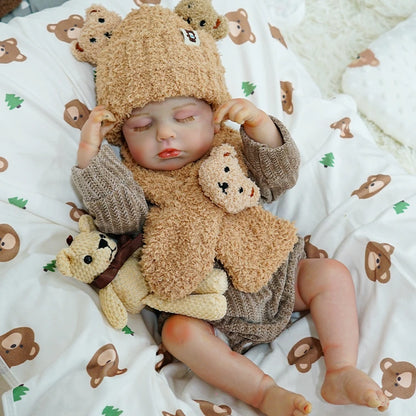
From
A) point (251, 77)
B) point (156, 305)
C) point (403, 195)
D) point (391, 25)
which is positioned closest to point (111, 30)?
point (251, 77)

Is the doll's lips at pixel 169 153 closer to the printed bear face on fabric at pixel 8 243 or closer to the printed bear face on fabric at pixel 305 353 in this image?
the printed bear face on fabric at pixel 8 243

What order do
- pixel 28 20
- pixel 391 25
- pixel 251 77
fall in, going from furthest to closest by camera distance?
pixel 391 25 → pixel 251 77 → pixel 28 20

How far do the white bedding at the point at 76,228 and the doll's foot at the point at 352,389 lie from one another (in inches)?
1.2

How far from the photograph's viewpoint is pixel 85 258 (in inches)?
35.7

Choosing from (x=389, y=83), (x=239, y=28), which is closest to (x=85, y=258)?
(x=239, y=28)

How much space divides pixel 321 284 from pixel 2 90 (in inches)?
29.5

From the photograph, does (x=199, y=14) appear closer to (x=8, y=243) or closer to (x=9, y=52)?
(x=9, y=52)

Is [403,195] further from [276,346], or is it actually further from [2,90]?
[2,90]

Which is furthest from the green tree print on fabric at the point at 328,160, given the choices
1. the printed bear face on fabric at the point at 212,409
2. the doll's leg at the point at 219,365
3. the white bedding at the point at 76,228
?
the printed bear face on fabric at the point at 212,409

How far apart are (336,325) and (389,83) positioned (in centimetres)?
87

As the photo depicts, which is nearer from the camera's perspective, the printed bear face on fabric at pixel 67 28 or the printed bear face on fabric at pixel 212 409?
the printed bear face on fabric at pixel 212 409

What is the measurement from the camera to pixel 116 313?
93 centimetres

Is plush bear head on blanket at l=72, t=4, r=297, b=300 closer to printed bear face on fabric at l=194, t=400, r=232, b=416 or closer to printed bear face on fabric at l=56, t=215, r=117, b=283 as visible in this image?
printed bear face on fabric at l=56, t=215, r=117, b=283

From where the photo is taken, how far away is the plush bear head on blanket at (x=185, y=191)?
962 millimetres
